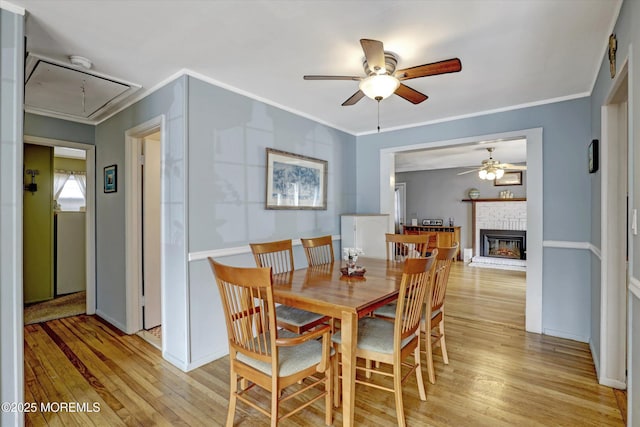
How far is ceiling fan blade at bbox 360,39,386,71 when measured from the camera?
5.68 ft

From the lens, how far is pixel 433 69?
2020 millimetres

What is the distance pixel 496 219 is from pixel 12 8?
27.6ft

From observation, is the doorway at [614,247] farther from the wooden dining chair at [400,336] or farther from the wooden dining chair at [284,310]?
the wooden dining chair at [284,310]

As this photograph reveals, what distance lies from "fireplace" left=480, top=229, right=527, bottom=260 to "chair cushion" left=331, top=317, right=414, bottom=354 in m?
6.59

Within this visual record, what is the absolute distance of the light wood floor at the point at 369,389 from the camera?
1973 mm

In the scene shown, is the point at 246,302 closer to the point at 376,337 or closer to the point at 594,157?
the point at 376,337

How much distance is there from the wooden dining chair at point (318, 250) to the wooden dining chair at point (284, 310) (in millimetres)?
235

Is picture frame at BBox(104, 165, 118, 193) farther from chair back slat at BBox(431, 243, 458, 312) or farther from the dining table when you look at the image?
chair back slat at BBox(431, 243, 458, 312)

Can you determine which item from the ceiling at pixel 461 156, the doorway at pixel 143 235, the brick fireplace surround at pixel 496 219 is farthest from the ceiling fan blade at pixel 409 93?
the brick fireplace surround at pixel 496 219

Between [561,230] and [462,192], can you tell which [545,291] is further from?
[462,192]

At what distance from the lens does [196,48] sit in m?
2.25

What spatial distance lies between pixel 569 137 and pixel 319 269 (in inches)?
111

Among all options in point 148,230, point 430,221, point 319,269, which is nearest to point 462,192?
point 430,221

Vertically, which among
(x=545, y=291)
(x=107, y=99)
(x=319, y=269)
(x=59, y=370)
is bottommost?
(x=59, y=370)
